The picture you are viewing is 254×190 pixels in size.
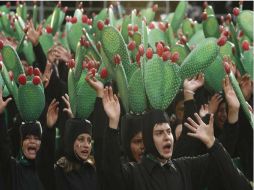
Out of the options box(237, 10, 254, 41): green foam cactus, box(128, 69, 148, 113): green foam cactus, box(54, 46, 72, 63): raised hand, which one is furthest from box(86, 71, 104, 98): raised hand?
box(54, 46, 72, 63): raised hand

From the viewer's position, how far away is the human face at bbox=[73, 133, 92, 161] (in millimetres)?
5461

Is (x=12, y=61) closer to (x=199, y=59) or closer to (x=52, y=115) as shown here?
(x=52, y=115)

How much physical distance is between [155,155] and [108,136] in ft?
1.08

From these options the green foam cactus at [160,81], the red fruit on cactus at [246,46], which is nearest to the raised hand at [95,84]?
the green foam cactus at [160,81]

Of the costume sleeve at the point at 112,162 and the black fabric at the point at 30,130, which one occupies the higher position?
the black fabric at the point at 30,130

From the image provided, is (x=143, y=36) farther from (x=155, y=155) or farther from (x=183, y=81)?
(x=155, y=155)

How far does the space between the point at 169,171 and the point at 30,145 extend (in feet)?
3.35

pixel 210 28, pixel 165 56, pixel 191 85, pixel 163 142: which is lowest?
pixel 163 142

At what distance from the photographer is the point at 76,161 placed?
18.0 ft

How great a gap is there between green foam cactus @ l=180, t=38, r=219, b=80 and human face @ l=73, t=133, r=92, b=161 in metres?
0.77

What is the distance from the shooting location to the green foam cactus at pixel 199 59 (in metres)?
5.63

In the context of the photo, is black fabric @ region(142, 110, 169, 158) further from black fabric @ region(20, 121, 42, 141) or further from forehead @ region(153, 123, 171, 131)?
black fabric @ region(20, 121, 42, 141)

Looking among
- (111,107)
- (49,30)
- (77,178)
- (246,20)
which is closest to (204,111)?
(77,178)

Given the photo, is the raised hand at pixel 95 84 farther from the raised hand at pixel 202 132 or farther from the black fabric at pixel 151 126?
the raised hand at pixel 202 132
